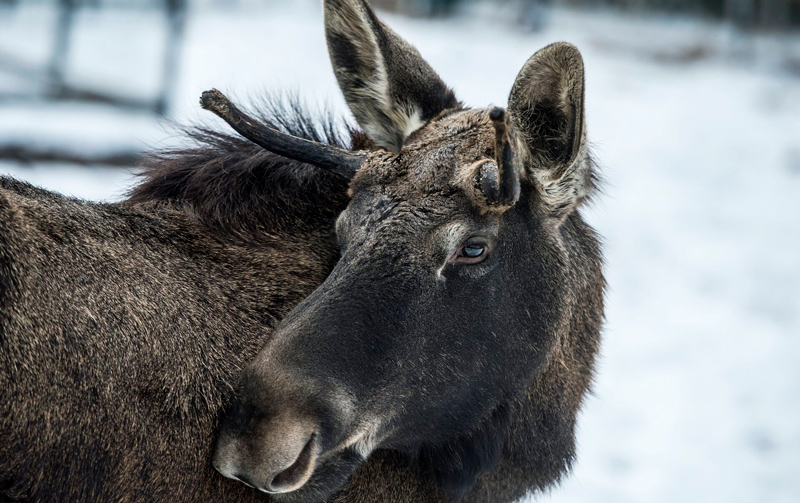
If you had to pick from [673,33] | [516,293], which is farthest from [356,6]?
[673,33]

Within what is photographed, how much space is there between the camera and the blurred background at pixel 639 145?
6.77 m

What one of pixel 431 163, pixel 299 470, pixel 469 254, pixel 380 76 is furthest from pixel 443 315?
pixel 380 76

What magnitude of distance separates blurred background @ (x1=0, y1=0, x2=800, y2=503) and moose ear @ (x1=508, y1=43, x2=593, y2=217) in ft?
1.99

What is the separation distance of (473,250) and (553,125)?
2.01ft

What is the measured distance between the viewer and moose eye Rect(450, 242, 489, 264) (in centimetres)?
293

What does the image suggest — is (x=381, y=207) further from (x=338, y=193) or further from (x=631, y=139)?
(x=631, y=139)

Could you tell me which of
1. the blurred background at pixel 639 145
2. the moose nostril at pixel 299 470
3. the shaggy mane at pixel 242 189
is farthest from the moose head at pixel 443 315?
the blurred background at pixel 639 145

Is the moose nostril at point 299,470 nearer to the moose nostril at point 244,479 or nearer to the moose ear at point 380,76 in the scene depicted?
the moose nostril at point 244,479

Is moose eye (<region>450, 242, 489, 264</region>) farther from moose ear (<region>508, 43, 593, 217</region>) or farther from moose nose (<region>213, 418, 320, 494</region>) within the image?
moose nose (<region>213, 418, 320, 494</region>)

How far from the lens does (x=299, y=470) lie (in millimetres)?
2629

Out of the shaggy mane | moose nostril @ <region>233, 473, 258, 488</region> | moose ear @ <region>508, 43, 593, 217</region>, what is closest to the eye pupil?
moose ear @ <region>508, 43, 593, 217</region>

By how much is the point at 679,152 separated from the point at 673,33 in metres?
6.64

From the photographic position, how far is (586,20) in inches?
724

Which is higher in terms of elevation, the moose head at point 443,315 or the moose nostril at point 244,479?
the moose head at point 443,315
